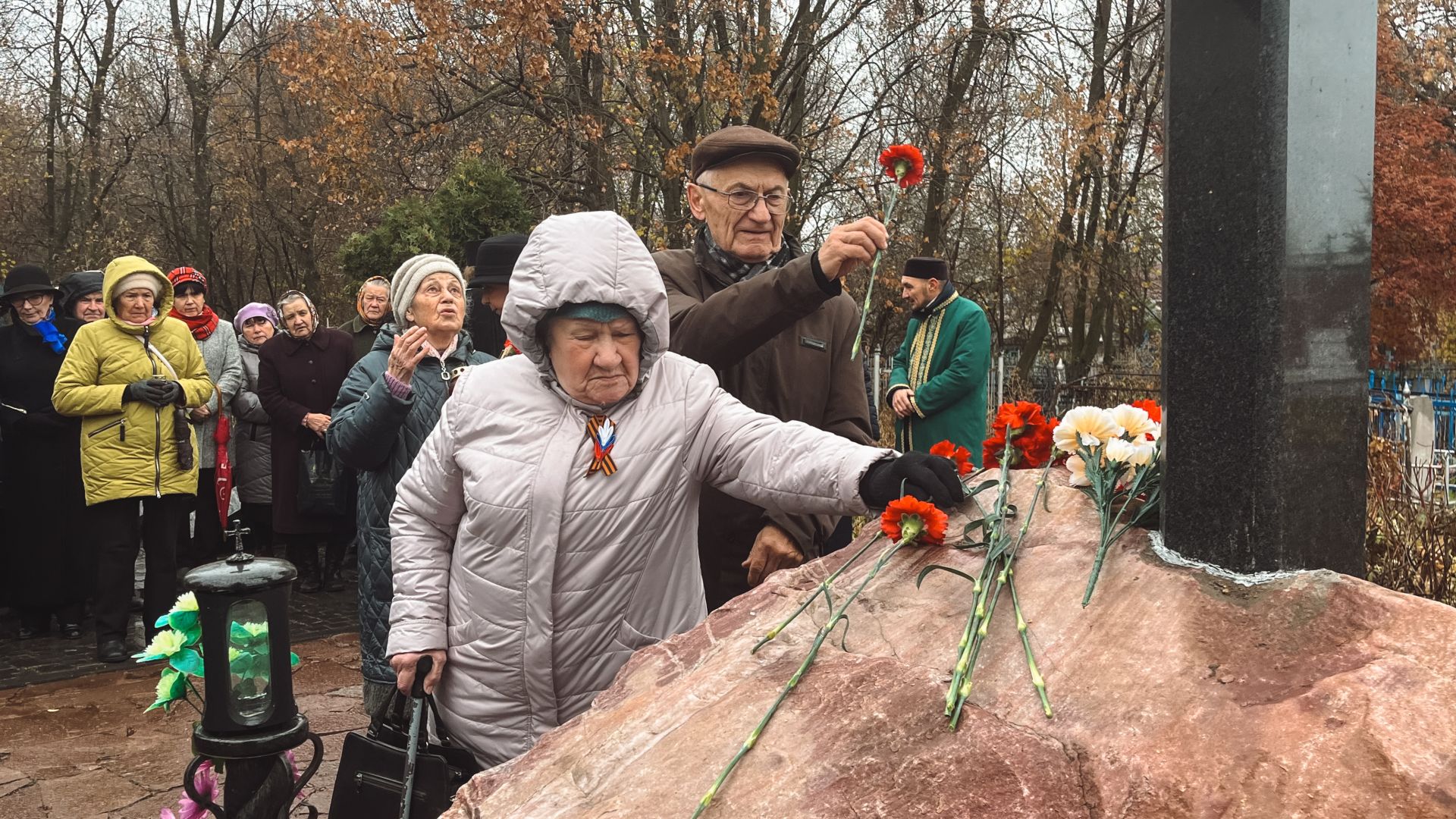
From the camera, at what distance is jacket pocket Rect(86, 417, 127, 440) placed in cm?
581

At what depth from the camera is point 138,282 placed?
5949 millimetres

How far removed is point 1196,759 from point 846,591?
0.69m

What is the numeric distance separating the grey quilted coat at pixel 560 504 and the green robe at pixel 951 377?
3.81 metres

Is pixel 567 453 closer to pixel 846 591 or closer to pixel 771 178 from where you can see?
pixel 846 591

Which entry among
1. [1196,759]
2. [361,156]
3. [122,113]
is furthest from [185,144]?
[1196,759]

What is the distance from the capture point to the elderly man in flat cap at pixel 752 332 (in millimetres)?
2648

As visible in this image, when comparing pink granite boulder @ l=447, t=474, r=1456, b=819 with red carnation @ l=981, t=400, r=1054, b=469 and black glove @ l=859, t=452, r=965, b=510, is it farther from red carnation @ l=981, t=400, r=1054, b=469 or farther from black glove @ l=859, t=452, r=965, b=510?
red carnation @ l=981, t=400, r=1054, b=469

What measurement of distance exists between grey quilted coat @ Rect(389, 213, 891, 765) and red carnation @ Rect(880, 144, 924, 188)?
53 centimetres

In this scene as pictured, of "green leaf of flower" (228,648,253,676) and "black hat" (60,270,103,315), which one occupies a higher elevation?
"black hat" (60,270,103,315)

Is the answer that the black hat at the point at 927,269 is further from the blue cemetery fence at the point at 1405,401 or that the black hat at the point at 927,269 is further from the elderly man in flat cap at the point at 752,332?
the elderly man in flat cap at the point at 752,332

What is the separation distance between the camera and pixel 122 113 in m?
23.6

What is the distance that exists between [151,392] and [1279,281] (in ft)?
18.1

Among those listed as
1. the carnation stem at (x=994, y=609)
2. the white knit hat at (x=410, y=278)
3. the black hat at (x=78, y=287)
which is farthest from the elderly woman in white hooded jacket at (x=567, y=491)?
the black hat at (x=78, y=287)

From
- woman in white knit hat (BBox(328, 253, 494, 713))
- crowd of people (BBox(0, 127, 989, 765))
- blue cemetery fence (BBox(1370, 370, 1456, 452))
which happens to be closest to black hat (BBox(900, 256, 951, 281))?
blue cemetery fence (BBox(1370, 370, 1456, 452))
